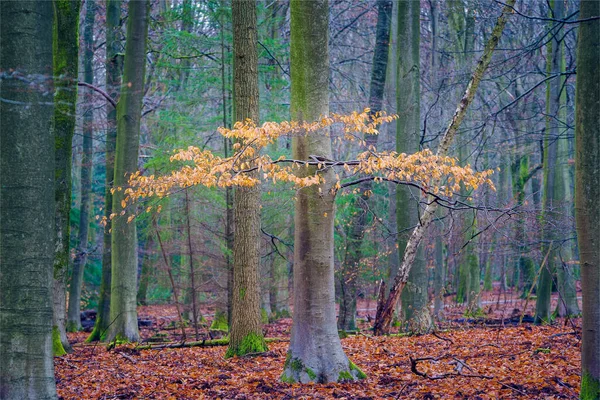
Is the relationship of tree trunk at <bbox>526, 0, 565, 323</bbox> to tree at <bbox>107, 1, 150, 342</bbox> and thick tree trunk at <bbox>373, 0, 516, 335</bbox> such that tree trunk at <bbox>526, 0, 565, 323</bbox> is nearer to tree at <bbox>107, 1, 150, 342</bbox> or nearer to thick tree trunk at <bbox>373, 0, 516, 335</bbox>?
thick tree trunk at <bbox>373, 0, 516, 335</bbox>

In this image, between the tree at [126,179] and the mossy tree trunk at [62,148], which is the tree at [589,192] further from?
the tree at [126,179]

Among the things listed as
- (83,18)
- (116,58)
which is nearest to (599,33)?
(116,58)

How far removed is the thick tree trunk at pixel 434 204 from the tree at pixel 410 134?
0.73 m

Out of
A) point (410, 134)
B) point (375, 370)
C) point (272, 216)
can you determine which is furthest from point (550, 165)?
point (375, 370)

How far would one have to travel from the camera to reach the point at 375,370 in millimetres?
8625

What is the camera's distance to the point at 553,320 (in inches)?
561

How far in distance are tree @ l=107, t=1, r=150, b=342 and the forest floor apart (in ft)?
2.71

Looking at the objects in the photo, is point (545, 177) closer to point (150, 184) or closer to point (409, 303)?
point (409, 303)

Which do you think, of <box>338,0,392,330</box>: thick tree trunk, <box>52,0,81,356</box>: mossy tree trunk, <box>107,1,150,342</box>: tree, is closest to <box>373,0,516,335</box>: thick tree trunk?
<box>338,0,392,330</box>: thick tree trunk

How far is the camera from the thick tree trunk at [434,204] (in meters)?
10.3

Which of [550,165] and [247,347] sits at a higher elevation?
[550,165]

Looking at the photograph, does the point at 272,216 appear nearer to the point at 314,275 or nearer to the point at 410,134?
the point at 410,134

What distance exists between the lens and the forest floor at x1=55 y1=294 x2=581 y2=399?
7.18 m

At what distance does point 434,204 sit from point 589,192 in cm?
501
